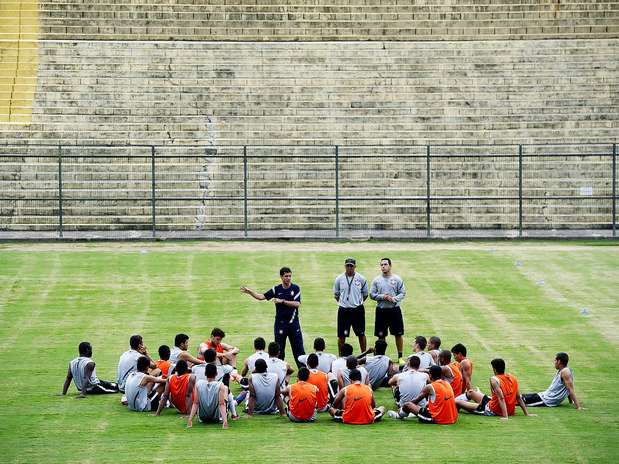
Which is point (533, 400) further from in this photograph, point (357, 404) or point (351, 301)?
point (351, 301)

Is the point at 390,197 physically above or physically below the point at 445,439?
above

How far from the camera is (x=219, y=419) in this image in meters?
17.5

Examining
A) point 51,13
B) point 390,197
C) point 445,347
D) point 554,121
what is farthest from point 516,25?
point 445,347

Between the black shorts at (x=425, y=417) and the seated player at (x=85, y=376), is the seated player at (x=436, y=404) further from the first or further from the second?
the seated player at (x=85, y=376)

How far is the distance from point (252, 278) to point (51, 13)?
18261 mm

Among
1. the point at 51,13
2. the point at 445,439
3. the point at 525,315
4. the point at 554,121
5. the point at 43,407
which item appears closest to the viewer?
the point at 445,439

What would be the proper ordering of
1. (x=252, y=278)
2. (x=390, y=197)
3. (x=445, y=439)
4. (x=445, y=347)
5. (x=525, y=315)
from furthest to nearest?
(x=390, y=197)
(x=252, y=278)
(x=525, y=315)
(x=445, y=347)
(x=445, y=439)

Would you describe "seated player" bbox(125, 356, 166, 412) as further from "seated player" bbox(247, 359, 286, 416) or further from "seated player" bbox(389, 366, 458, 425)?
"seated player" bbox(389, 366, 458, 425)

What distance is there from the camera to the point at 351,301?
21.4 meters

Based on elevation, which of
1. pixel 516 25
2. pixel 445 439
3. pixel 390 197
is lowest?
pixel 445 439

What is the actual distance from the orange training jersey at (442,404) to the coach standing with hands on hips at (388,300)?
147 inches

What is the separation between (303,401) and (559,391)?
3.82 meters

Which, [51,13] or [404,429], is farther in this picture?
[51,13]

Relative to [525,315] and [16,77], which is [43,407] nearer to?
[525,315]
